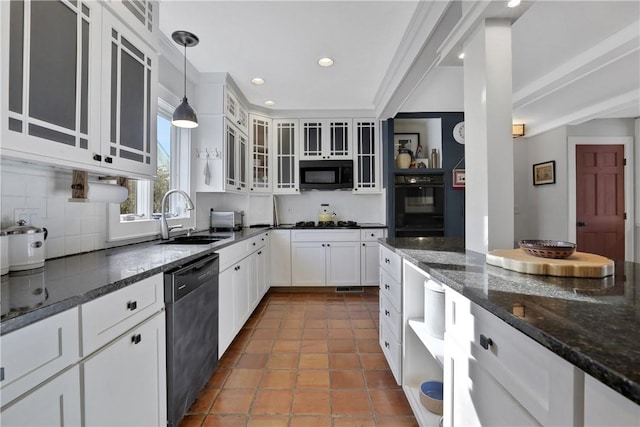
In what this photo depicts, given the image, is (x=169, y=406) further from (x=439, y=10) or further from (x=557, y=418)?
(x=439, y=10)

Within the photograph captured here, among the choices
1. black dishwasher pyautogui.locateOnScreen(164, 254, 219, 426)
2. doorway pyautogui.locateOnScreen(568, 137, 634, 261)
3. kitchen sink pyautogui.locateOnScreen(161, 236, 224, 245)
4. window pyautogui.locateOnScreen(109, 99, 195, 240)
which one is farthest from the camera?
doorway pyautogui.locateOnScreen(568, 137, 634, 261)

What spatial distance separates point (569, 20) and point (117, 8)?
309 centimetres

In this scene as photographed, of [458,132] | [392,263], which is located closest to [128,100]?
[392,263]

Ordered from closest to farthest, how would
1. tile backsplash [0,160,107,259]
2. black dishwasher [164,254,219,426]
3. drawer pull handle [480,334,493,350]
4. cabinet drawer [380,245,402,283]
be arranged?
drawer pull handle [480,334,493,350] → tile backsplash [0,160,107,259] → black dishwasher [164,254,219,426] → cabinet drawer [380,245,402,283]

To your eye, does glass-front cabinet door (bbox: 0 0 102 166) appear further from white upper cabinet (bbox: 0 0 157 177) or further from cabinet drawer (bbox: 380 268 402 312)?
cabinet drawer (bbox: 380 268 402 312)

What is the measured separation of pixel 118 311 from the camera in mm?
1039

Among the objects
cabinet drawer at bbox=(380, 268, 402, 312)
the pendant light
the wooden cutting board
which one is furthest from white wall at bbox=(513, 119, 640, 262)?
the pendant light

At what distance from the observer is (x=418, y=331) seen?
149 cm

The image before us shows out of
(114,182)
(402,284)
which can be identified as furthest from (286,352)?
(114,182)

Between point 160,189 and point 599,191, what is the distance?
20.0 ft

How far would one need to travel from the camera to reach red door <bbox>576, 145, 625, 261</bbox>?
4.34 m

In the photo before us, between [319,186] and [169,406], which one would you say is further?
[319,186]

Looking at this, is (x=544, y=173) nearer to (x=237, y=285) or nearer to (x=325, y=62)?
(x=325, y=62)

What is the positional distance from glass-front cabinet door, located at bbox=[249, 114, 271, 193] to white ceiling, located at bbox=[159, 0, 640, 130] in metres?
0.44
